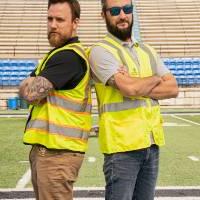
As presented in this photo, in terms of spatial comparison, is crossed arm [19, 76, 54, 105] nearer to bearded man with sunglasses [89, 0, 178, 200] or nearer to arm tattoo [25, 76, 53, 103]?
arm tattoo [25, 76, 53, 103]

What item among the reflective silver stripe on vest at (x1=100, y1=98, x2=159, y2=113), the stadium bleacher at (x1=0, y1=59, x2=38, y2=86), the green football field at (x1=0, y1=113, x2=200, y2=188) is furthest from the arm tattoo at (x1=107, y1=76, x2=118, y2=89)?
the stadium bleacher at (x1=0, y1=59, x2=38, y2=86)

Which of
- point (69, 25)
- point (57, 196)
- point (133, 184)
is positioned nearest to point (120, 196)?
point (133, 184)

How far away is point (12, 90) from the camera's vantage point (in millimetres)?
24547

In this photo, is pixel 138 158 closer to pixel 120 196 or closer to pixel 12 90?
pixel 120 196

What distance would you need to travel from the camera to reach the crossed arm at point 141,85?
2.75 meters

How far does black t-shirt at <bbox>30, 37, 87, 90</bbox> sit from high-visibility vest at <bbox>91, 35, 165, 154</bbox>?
0.24m

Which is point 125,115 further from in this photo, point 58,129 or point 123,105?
point 58,129

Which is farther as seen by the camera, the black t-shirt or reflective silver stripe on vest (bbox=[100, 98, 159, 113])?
reflective silver stripe on vest (bbox=[100, 98, 159, 113])

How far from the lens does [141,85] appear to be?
9.17 feet

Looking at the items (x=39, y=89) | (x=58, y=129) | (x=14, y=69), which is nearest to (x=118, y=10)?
(x=39, y=89)

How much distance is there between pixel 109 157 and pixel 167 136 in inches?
348

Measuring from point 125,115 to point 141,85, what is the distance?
0.20 meters

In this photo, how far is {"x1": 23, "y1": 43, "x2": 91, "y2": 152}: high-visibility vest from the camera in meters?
2.69

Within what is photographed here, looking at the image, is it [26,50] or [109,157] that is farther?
[26,50]
